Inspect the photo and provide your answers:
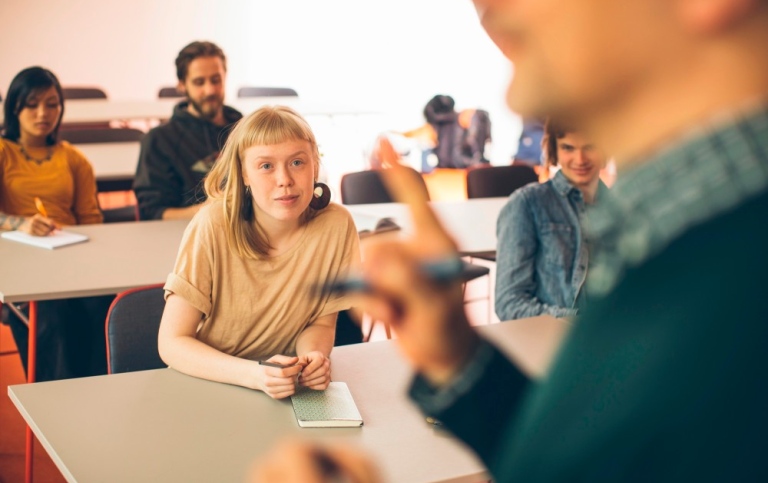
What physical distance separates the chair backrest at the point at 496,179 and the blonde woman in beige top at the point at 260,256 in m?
1.95

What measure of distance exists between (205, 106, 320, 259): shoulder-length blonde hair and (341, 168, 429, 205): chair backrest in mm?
1588

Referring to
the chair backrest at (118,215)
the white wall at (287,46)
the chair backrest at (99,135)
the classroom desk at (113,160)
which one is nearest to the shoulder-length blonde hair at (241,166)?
the chair backrest at (118,215)

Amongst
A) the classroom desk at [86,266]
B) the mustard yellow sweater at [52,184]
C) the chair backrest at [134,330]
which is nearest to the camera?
the chair backrest at [134,330]

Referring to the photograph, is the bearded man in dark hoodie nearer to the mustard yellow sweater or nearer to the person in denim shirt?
the mustard yellow sweater

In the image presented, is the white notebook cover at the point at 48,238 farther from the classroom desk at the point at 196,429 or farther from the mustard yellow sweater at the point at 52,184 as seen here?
the classroom desk at the point at 196,429

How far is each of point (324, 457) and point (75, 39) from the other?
846 centimetres

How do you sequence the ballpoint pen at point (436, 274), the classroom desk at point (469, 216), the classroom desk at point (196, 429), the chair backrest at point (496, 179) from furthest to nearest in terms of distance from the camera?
the chair backrest at point (496, 179), the classroom desk at point (469, 216), the classroom desk at point (196, 429), the ballpoint pen at point (436, 274)

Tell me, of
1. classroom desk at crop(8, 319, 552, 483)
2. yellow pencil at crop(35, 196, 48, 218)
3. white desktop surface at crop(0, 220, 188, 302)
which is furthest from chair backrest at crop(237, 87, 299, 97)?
classroom desk at crop(8, 319, 552, 483)

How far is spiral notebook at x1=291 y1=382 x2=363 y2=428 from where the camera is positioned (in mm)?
1658

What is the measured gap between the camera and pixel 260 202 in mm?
2105

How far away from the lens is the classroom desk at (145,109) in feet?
19.1

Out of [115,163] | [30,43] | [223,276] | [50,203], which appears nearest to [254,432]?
[223,276]

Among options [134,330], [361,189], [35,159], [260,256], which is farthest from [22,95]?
[260,256]

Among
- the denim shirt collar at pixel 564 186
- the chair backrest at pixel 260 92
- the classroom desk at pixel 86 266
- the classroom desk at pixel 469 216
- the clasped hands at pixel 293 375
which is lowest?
the classroom desk at pixel 86 266
